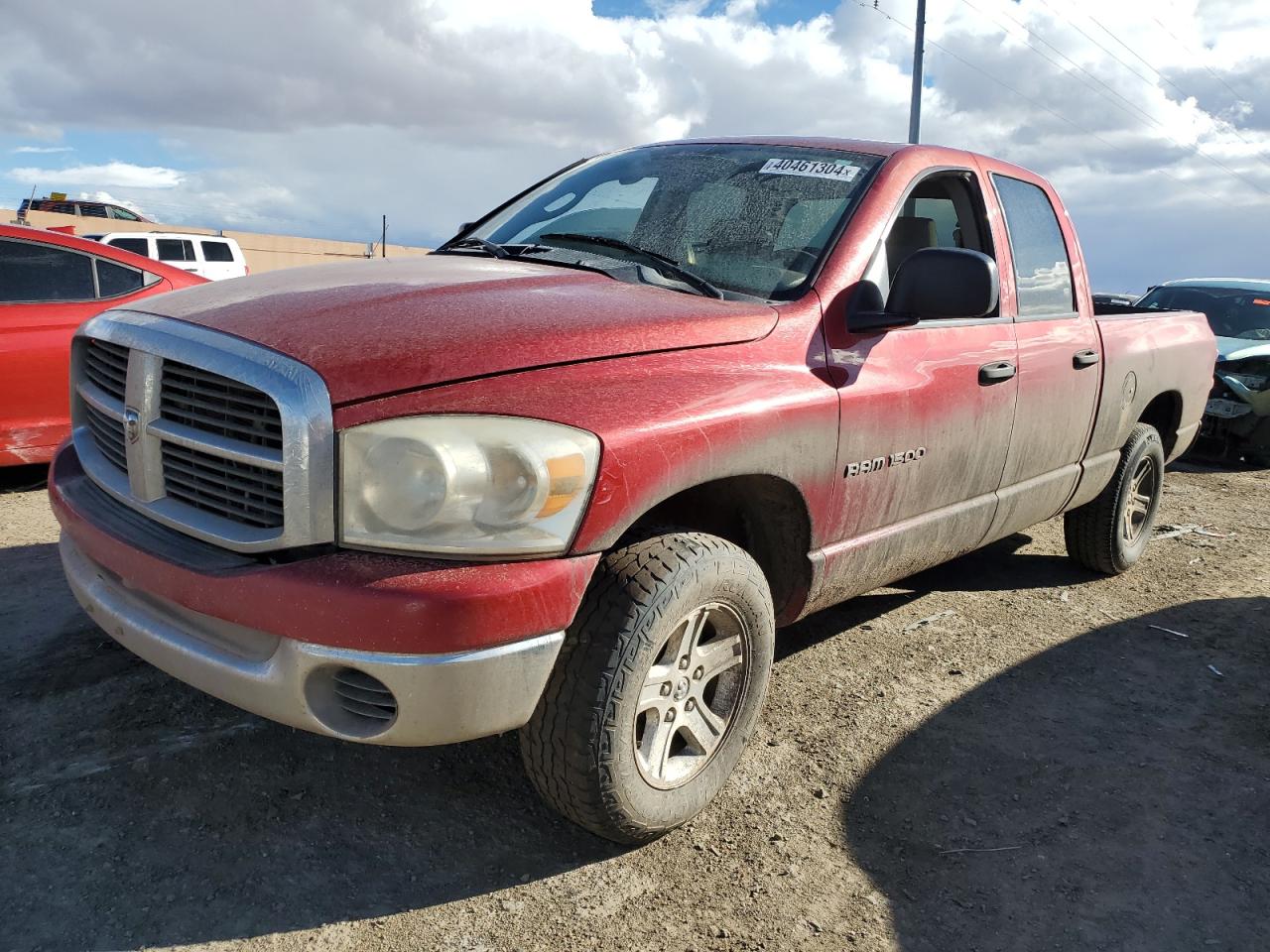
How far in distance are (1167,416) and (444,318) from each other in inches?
174

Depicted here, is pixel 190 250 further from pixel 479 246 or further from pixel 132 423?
pixel 132 423

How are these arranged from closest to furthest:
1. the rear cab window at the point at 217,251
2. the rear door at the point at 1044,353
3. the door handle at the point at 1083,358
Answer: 1. the rear door at the point at 1044,353
2. the door handle at the point at 1083,358
3. the rear cab window at the point at 217,251

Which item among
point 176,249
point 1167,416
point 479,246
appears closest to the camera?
point 479,246

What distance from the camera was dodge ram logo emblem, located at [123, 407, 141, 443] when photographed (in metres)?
2.41

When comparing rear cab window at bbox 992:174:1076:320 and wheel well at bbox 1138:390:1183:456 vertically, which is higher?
rear cab window at bbox 992:174:1076:320

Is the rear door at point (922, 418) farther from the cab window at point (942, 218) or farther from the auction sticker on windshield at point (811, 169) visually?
the auction sticker on windshield at point (811, 169)

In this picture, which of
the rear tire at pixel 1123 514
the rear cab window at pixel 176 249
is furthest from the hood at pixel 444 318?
the rear cab window at pixel 176 249

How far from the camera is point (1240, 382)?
8.95 meters

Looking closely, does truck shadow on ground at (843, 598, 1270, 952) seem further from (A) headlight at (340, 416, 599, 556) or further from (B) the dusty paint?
(A) headlight at (340, 416, 599, 556)

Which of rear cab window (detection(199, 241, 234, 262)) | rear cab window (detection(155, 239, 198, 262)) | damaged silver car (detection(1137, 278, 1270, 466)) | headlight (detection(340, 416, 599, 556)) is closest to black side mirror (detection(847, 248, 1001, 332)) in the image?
headlight (detection(340, 416, 599, 556))

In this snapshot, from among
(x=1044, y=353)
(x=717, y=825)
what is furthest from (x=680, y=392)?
(x=1044, y=353)

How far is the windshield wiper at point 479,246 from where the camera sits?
336 cm

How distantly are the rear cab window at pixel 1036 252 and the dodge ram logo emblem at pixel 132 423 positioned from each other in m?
3.02

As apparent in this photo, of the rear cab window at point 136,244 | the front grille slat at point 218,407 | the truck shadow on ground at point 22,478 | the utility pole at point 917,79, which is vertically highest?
the utility pole at point 917,79
